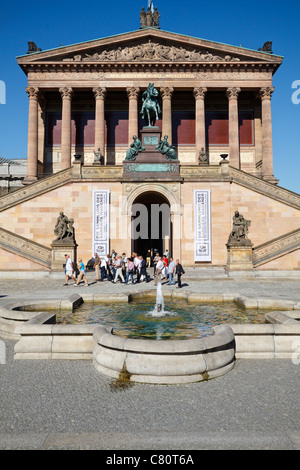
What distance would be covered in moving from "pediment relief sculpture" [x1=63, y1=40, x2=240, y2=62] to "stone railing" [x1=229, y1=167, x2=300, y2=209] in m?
19.2

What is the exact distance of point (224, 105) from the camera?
42.9m

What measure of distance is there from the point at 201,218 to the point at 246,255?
5445 mm

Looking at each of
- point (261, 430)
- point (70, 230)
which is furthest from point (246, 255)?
point (261, 430)

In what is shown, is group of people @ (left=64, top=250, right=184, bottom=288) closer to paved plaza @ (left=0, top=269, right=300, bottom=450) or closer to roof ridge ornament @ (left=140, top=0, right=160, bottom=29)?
paved plaza @ (left=0, top=269, right=300, bottom=450)

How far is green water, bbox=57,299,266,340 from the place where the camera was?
25.9 feet

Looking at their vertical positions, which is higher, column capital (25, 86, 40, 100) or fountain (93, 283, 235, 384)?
column capital (25, 86, 40, 100)

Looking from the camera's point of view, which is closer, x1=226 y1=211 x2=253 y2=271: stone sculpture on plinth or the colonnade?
x1=226 y1=211 x2=253 y2=271: stone sculpture on plinth

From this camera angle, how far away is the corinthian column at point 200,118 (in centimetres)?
3889

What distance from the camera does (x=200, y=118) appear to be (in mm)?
39000

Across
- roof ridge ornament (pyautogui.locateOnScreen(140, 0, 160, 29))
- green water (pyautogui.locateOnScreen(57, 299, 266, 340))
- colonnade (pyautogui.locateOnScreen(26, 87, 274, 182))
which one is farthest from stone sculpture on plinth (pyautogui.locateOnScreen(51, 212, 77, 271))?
roof ridge ornament (pyautogui.locateOnScreen(140, 0, 160, 29))

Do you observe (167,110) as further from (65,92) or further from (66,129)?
(65,92)

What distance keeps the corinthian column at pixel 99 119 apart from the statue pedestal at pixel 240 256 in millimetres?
22248

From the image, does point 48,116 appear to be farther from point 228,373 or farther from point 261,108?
point 228,373

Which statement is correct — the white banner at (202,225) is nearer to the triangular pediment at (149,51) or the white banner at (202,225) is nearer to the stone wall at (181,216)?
the stone wall at (181,216)
